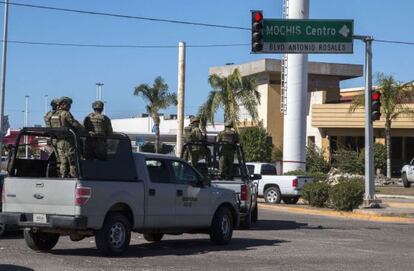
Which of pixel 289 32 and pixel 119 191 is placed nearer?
pixel 119 191

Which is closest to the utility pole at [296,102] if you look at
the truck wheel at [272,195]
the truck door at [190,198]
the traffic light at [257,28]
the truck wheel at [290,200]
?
the truck wheel at [290,200]

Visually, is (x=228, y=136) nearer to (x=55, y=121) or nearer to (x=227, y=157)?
(x=227, y=157)

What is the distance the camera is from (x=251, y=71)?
61250 millimetres

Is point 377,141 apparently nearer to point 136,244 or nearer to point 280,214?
point 280,214

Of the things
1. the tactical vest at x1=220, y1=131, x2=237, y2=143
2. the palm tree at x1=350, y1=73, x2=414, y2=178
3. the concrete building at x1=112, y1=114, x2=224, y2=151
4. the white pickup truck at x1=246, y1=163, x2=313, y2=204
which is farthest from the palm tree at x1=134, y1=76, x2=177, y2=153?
the tactical vest at x1=220, y1=131, x2=237, y2=143

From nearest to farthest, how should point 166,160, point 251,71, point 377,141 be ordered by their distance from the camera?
point 166,160 < point 377,141 < point 251,71

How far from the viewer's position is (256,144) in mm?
50500

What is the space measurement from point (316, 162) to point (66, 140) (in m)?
→ 40.2

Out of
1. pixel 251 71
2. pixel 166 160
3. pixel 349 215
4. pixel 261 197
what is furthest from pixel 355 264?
pixel 251 71

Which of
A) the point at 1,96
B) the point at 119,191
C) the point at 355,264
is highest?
the point at 1,96

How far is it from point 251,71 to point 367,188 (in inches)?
1492

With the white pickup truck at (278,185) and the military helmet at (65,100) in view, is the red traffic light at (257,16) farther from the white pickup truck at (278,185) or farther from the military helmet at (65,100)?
the military helmet at (65,100)

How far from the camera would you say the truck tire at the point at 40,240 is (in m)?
12.2

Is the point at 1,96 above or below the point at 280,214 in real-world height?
above
